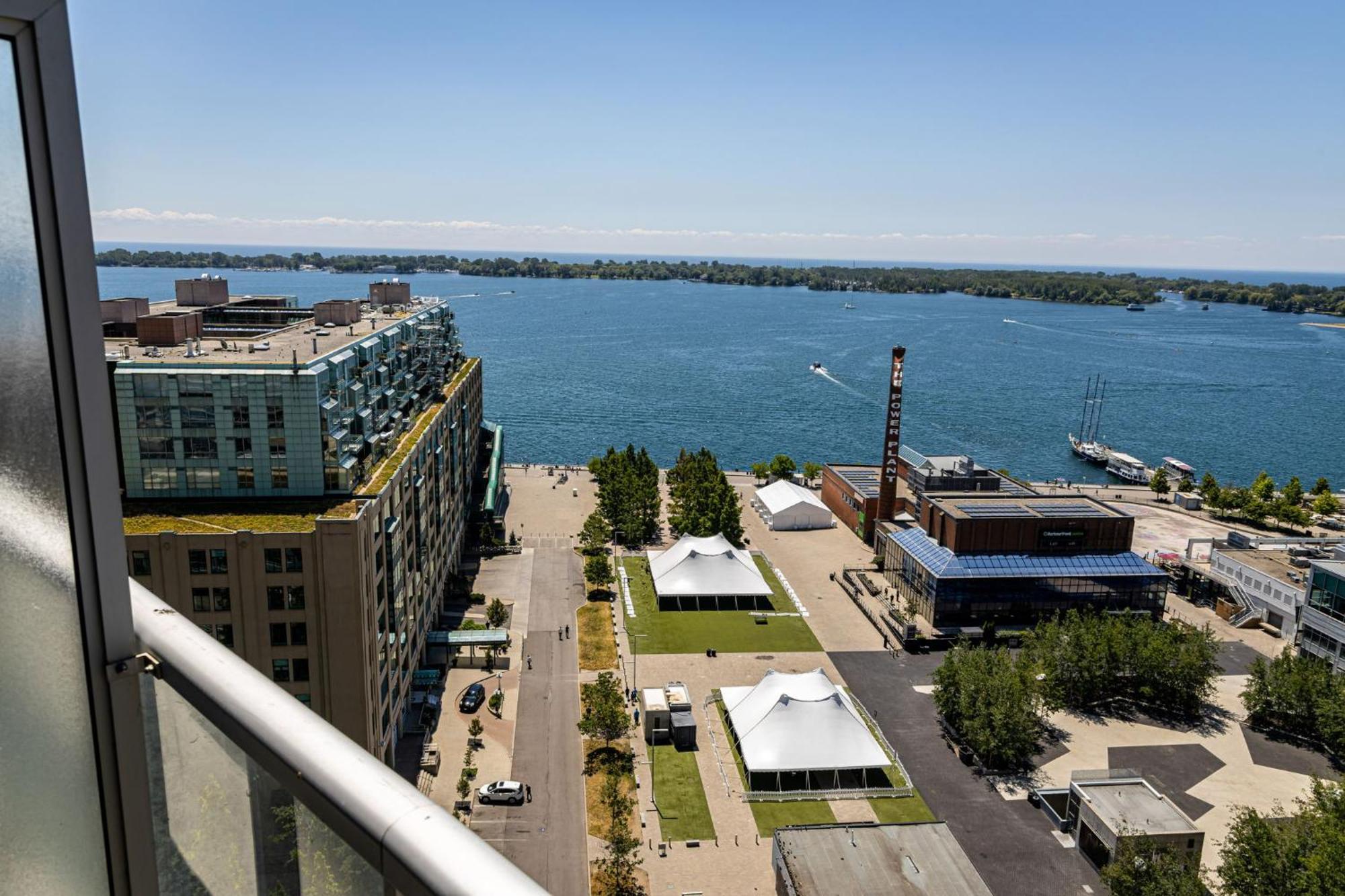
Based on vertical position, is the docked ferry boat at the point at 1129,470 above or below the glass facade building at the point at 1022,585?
below

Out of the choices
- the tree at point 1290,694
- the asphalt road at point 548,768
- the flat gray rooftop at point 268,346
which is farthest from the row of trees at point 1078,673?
the flat gray rooftop at point 268,346

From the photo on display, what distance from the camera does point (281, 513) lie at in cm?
3212

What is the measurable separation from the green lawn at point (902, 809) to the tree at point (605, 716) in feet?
35.1

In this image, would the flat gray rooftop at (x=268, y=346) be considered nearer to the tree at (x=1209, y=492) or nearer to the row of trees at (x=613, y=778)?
the row of trees at (x=613, y=778)

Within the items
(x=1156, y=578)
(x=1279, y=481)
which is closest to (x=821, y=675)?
(x=1156, y=578)

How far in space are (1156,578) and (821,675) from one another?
26662 mm

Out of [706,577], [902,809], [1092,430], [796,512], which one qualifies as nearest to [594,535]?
[706,577]

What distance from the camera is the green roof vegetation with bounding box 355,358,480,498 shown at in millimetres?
35375

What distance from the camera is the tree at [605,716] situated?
37.1 meters

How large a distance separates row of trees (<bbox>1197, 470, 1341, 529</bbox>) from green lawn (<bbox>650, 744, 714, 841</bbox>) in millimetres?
64167

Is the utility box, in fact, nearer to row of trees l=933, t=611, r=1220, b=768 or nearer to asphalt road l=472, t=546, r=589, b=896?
asphalt road l=472, t=546, r=589, b=896

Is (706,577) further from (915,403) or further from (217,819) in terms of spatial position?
(915,403)

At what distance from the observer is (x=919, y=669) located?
155 feet

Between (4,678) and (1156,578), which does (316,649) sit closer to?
(4,678)
